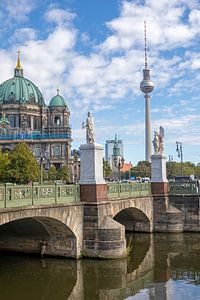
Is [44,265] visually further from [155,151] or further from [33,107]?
[33,107]

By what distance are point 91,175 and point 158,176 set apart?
13.0 meters

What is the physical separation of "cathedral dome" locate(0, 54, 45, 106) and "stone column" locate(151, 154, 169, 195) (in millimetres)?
91330

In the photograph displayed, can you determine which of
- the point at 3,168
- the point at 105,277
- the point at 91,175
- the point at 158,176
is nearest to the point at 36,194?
the point at 91,175

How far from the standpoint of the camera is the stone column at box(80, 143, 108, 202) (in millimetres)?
24314

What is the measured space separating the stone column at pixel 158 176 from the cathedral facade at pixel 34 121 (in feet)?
266

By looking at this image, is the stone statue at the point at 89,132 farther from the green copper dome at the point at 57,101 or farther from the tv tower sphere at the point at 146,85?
the tv tower sphere at the point at 146,85

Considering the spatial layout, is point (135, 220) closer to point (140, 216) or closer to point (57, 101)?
point (140, 216)

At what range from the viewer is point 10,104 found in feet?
403

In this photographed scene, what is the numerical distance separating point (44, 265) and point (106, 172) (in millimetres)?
73311

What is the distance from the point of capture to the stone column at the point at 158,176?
35969 mm

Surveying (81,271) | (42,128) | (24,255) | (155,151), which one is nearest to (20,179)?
(155,151)

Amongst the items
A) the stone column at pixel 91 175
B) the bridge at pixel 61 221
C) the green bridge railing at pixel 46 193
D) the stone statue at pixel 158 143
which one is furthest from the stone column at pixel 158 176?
the stone column at pixel 91 175

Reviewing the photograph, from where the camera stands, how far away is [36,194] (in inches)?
829

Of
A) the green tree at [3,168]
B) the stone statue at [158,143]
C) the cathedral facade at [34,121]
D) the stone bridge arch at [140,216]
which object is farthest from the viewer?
the cathedral facade at [34,121]
